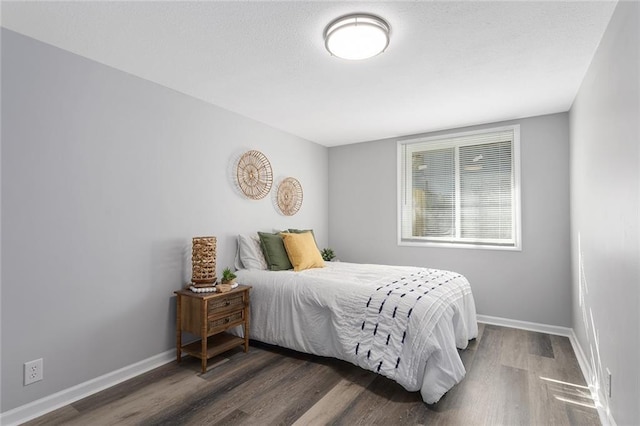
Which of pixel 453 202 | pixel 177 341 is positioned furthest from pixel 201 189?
pixel 453 202

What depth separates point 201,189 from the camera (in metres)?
3.28

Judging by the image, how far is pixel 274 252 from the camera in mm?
3637

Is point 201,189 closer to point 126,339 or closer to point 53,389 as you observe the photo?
point 126,339

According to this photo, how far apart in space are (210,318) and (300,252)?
1.22 meters

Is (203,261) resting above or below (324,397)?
above

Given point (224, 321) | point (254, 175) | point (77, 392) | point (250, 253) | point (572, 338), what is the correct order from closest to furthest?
point (77, 392)
point (224, 321)
point (572, 338)
point (250, 253)
point (254, 175)

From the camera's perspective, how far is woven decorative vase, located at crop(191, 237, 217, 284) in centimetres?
291

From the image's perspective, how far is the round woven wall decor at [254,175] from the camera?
3.74 m

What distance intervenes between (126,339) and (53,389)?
20.4 inches

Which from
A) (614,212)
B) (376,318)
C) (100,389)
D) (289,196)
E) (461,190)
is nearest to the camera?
(614,212)

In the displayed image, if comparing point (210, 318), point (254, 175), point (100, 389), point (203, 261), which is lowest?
point (100, 389)

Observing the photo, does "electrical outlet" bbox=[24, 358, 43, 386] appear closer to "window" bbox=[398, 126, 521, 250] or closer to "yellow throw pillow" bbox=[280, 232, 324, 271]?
"yellow throw pillow" bbox=[280, 232, 324, 271]

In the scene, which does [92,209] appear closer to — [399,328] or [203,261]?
[203,261]

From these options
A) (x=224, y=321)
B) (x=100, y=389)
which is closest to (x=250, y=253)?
(x=224, y=321)
